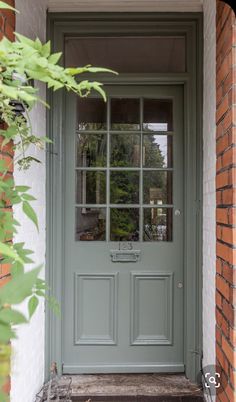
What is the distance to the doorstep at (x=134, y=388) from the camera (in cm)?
251

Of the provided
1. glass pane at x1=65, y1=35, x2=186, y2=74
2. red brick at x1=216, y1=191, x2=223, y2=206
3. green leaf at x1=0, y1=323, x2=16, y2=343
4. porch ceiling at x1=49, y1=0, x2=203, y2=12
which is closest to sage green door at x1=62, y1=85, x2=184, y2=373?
glass pane at x1=65, y1=35, x2=186, y2=74

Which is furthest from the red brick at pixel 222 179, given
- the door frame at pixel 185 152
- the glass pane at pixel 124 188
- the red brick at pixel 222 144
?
the glass pane at pixel 124 188

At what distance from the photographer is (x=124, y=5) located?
8.86ft

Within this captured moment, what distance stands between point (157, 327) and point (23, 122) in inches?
72.4

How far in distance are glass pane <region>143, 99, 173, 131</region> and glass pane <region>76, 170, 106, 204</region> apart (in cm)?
48

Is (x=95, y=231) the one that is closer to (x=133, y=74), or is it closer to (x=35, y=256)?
(x=35, y=256)

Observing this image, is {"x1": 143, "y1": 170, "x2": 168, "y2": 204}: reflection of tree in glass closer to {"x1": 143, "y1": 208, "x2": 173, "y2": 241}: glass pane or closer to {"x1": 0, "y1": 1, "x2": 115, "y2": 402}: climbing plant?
{"x1": 143, "y1": 208, "x2": 173, "y2": 241}: glass pane

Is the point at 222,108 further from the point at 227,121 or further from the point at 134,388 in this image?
the point at 134,388

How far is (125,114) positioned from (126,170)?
1.31ft

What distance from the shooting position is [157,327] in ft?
9.21

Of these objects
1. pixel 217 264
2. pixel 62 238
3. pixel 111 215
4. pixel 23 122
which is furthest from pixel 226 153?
pixel 62 238

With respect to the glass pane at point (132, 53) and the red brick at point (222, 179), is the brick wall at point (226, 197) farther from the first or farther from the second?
the glass pane at point (132, 53)

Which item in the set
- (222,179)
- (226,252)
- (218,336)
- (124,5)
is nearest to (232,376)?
(218,336)

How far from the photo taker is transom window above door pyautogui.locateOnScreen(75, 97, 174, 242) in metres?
2.82
